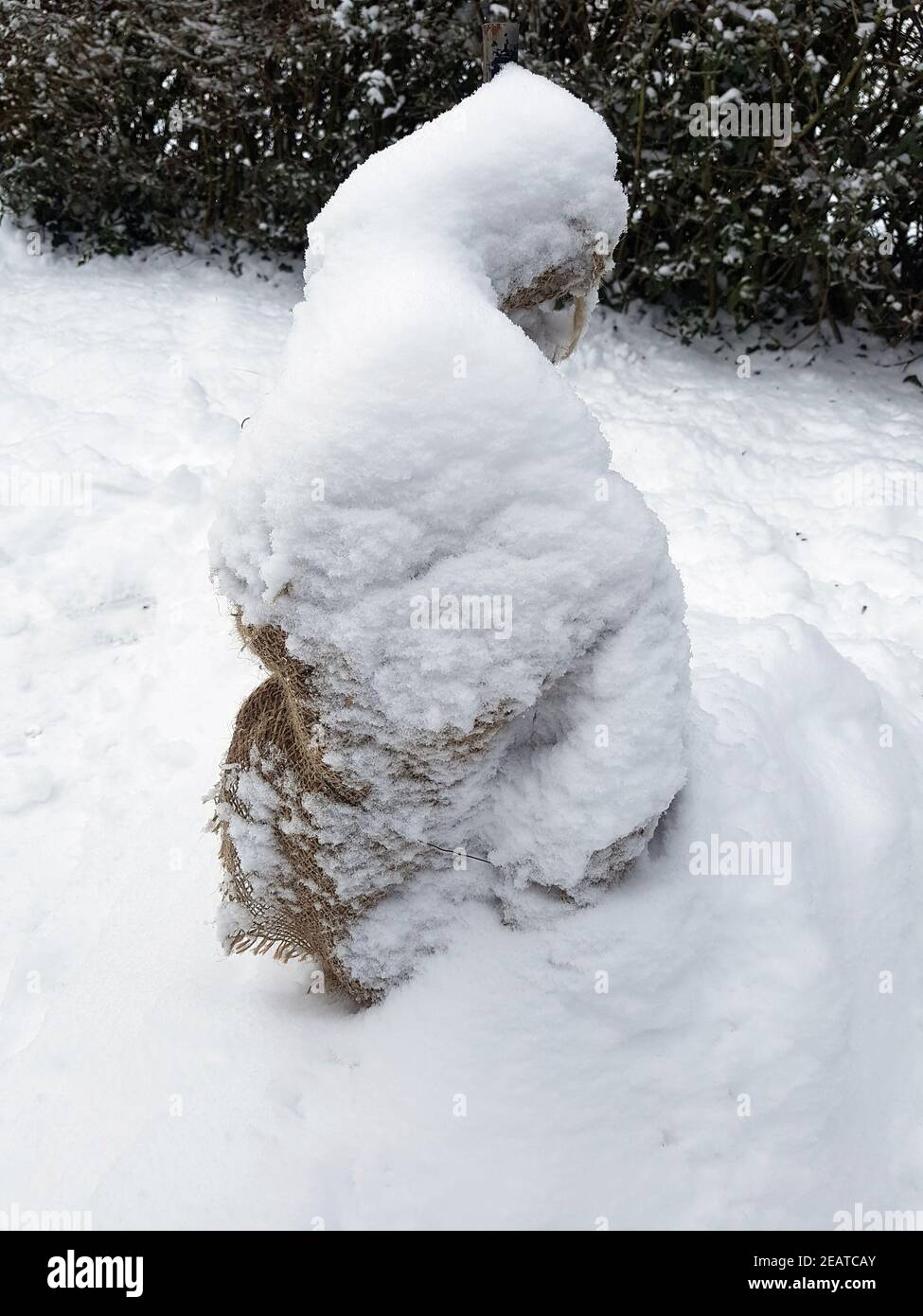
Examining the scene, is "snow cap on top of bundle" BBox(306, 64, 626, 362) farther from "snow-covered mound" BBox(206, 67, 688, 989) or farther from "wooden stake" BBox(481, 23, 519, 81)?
"wooden stake" BBox(481, 23, 519, 81)

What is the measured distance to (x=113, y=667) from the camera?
317 cm

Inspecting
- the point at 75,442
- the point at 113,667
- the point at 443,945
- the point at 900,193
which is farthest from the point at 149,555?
the point at 900,193

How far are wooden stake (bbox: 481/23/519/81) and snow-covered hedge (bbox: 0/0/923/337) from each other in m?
2.89

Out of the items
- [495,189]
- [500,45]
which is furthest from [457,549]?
[500,45]

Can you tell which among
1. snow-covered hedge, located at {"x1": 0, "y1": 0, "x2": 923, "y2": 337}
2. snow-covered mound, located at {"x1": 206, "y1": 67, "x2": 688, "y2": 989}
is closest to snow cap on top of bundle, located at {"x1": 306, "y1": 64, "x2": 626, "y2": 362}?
snow-covered mound, located at {"x1": 206, "y1": 67, "x2": 688, "y2": 989}

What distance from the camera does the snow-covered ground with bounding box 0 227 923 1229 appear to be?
5.73ft

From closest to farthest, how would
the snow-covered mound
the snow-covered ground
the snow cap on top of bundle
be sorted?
the snow-covered mound
the snow cap on top of bundle
the snow-covered ground

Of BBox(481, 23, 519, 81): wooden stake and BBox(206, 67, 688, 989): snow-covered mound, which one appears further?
BBox(481, 23, 519, 81): wooden stake

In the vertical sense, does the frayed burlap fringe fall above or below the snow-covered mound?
below

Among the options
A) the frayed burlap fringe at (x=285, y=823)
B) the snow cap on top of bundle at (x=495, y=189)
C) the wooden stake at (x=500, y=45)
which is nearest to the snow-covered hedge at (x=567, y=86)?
the wooden stake at (x=500, y=45)

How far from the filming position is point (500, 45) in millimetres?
1771

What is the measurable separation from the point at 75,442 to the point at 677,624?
3045 millimetres

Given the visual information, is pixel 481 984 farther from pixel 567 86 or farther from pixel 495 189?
pixel 567 86

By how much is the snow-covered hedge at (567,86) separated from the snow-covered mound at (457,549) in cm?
315
